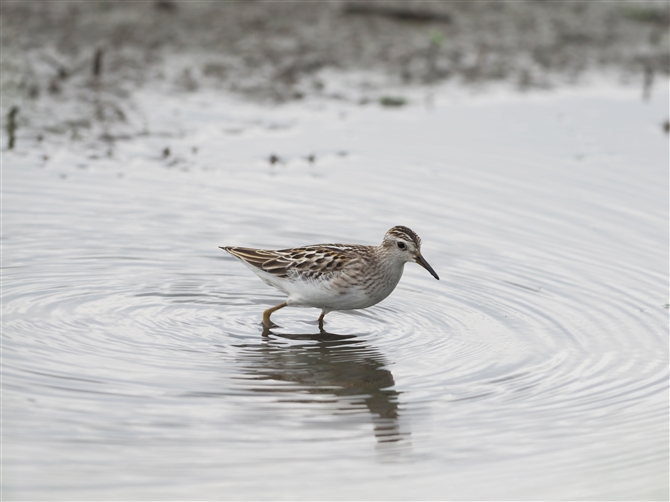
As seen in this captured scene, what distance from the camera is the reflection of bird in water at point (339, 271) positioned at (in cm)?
1070

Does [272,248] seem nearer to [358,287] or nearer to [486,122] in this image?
[358,287]

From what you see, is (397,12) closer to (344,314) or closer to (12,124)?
(12,124)

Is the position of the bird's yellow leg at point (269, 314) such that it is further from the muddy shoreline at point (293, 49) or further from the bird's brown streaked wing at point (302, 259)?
the muddy shoreline at point (293, 49)

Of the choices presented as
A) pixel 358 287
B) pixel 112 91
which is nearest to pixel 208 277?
pixel 358 287

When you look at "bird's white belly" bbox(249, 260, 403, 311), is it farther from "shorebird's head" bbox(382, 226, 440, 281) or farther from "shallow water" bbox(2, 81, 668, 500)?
"shallow water" bbox(2, 81, 668, 500)

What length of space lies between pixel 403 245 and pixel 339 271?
0.66 m

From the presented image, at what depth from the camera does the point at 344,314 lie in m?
11.6

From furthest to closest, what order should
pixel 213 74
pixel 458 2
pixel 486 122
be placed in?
pixel 458 2 < pixel 213 74 < pixel 486 122

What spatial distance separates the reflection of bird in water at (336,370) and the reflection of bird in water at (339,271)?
0.37 metres

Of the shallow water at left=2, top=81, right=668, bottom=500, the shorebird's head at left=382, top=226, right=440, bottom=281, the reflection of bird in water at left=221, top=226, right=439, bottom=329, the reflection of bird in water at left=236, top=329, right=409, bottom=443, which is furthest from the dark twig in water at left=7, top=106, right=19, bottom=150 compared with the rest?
the shorebird's head at left=382, top=226, right=440, bottom=281

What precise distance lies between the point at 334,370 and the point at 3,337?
283 cm

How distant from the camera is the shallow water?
7.62 m

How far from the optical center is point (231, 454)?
25.0ft

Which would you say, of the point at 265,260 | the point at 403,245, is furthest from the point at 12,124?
the point at 403,245
